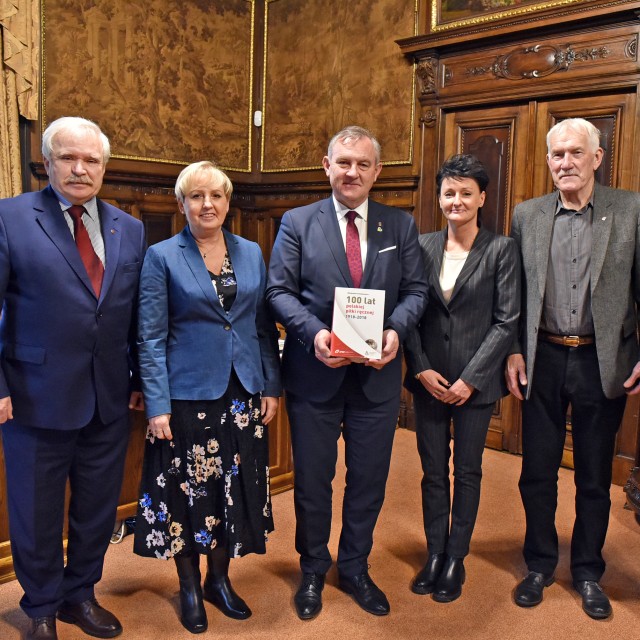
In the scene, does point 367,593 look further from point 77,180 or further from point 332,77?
point 332,77

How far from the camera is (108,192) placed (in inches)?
202

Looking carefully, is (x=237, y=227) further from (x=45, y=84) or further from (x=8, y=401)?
(x=8, y=401)

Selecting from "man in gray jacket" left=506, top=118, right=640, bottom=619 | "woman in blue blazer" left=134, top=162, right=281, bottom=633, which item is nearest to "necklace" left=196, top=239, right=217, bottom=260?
"woman in blue blazer" left=134, top=162, right=281, bottom=633

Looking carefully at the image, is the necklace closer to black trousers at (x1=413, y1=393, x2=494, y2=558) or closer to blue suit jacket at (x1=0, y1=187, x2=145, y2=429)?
blue suit jacket at (x1=0, y1=187, x2=145, y2=429)

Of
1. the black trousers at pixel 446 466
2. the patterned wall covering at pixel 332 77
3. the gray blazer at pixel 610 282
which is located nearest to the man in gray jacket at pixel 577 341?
the gray blazer at pixel 610 282

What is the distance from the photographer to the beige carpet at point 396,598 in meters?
2.56

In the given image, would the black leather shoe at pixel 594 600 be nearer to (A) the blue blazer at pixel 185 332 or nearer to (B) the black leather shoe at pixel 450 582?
(B) the black leather shoe at pixel 450 582

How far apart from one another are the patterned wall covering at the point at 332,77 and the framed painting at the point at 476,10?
8.3 inches

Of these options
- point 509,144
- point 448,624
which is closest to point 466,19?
point 509,144

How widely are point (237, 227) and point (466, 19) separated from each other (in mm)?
2502

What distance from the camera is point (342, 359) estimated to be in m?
2.39

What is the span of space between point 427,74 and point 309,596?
140 inches

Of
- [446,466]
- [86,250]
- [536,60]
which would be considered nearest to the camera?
[86,250]

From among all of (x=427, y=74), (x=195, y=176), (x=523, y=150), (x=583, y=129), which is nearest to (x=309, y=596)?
(x=195, y=176)
